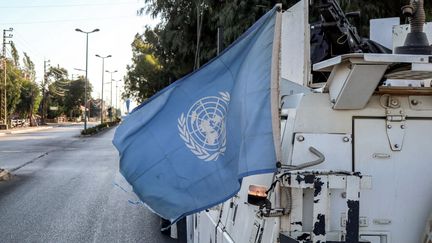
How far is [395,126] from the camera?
10.2 feet

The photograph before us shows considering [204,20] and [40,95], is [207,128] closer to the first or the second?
[204,20]

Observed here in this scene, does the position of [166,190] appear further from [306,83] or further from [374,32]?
[374,32]

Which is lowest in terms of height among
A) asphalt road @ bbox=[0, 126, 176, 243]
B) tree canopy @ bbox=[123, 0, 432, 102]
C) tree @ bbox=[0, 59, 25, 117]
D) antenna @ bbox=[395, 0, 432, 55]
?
asphalt road @ bbox=[0, 126, 176, 243]

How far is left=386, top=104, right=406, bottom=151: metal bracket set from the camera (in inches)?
121

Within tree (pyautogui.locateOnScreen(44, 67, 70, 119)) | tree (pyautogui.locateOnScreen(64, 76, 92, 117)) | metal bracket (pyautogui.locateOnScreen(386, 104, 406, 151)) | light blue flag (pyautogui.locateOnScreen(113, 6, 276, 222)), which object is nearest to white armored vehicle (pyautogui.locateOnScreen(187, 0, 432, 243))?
metal bracket (pyautogui.locateOnScreen(386, 104, 406, 151))

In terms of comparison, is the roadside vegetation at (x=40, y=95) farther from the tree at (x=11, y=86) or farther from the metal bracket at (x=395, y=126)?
the metal bracket at (x=395, y=126)

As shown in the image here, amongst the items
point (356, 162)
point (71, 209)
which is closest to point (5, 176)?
point (71, 209)

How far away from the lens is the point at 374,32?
17.9 ft

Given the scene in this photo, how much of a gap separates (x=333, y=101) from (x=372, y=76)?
0.30 metres

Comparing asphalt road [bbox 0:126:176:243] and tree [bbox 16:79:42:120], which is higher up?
tree [bbox 16:79:42:120]

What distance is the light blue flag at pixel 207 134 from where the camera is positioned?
2.97 m

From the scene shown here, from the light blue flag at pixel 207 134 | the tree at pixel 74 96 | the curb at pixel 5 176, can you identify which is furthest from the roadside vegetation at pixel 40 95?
the light blue flag at pixel 207 134

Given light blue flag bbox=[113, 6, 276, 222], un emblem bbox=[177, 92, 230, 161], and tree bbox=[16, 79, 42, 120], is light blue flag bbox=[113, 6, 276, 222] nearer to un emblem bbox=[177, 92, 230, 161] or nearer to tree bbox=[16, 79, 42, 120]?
un emblem bbox=[177, 92, 230, 161]

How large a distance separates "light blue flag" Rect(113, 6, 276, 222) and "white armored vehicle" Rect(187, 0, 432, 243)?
202mm
